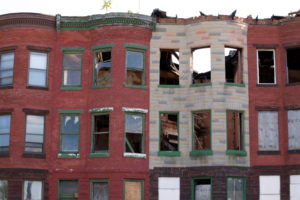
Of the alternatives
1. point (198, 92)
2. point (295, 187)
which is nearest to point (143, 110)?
point (198, 92)

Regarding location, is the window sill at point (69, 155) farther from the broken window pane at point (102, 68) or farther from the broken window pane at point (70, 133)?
the broken window pane at point (102, 68)

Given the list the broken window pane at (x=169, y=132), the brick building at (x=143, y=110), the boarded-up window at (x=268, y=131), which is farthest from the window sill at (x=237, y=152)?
the broken window pane at (x=169, y=132)

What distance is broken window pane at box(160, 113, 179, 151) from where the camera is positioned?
30.3 metres

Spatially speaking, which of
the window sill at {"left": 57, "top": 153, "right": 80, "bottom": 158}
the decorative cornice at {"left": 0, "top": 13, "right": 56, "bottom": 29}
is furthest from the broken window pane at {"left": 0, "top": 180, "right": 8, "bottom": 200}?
the decorative cornice at {"left": 0, "top": 13, "right": 56, "bottom": 29}

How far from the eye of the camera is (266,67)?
1233 inches

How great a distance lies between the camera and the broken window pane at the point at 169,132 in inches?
1192

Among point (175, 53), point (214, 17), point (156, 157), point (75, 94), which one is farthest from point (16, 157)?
point (214, 17)

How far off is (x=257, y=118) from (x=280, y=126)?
1.30 meters

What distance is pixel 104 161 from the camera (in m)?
28.9

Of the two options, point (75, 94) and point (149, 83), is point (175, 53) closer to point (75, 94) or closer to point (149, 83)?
point (149, 83)

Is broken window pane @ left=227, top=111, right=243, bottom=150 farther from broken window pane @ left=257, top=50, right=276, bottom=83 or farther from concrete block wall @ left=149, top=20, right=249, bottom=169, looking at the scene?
broken window pane @ left=257, top=50, right=276, bottom=83

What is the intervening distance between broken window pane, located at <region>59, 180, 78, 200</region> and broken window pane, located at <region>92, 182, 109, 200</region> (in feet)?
3.47

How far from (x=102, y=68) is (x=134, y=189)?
6.79 m

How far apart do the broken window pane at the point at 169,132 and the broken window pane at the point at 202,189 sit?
8.09 ft
